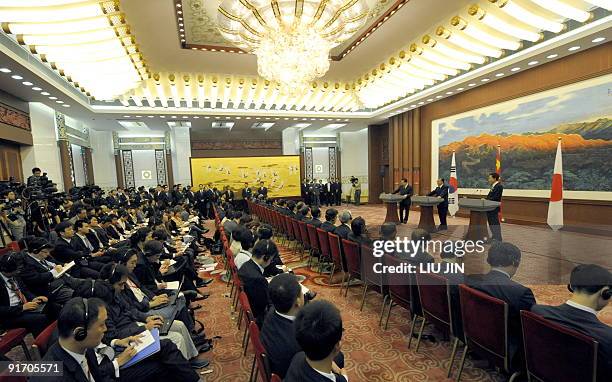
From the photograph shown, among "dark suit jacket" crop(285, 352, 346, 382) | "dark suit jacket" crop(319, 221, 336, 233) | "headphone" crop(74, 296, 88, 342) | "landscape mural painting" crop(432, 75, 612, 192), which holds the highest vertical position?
"landscape mural painting" crop(432, 75, 612, 192)

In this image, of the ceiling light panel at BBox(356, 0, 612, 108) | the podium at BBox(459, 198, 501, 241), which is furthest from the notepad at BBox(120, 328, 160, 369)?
the ceiling light panel at BBox(356, 0, 612, 108)

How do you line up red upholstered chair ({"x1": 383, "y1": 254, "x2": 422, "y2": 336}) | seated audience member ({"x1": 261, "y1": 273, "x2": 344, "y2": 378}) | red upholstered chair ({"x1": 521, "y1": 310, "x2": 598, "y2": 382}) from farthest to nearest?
red upholstered chair ({"x1": 383, "y1": 254, "x2": 422, "y2": 336}) → seated audience member ({"x1": 261, "y1": 273, "x2": 344, "y2": 378}) → red upholstered chair ({"x1": 521, "y1": 310, "x2": 598, "y2": 382})

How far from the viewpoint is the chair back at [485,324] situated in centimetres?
205

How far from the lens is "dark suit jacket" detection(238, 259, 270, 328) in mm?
2875

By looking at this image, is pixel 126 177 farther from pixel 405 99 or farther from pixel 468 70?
pixel 468 70

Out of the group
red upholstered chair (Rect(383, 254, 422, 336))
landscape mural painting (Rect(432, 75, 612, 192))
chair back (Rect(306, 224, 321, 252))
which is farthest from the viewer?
landscape mural painting (Rect(432, 75, 612, 192))

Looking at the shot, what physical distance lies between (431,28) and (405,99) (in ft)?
13.1

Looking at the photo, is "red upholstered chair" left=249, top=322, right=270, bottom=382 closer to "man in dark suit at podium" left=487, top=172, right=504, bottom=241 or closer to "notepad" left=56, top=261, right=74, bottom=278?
"notepad" left=56, top=261, right=74, bottom=278

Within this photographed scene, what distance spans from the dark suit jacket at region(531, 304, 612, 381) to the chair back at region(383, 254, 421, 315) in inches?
45.8

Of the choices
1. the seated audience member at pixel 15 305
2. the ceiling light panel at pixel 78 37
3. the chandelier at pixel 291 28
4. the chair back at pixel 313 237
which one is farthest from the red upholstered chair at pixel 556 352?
the ceiling light panel at pixel 78 37

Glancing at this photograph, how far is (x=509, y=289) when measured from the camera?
220 cm

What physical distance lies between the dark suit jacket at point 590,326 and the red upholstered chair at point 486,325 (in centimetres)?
23

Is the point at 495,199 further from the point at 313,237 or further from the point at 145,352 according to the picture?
the point at 145,352

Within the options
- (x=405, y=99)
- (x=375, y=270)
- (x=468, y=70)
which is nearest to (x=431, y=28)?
(x=468, y=70)
